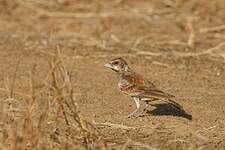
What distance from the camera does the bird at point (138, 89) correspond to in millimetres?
7863

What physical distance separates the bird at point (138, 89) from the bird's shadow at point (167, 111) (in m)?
0.08

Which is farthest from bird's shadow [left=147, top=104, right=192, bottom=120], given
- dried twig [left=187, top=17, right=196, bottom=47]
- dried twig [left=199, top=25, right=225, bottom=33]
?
dried twig [left=199, top=25, right=225, bottom=33]

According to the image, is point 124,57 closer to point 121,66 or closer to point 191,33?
point 191,33

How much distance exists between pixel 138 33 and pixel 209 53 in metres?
1.58

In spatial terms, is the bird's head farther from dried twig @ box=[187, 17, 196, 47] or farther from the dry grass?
dried twig @ box=[187, 17, 196, 47]

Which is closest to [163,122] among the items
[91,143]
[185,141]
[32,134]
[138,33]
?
[185,141]

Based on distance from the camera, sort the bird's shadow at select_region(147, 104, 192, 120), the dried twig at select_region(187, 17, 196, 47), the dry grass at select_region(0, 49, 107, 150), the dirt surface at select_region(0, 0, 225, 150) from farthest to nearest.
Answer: the dried twig at select_region(187, 17, 196, 47) < the bird's shadow at select_region(147, 104, 192, 120) < the dirt surface at select_region(0, 0, 225, 150) < the dry grass at select_region(0, 49, 107, 150)

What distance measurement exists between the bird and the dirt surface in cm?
17

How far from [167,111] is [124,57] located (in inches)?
102

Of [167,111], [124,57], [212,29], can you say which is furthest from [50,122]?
[212,29]

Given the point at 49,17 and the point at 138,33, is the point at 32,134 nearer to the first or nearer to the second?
the point at 138,33

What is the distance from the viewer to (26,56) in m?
10.8

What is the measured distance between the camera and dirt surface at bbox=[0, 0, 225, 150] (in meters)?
7.43

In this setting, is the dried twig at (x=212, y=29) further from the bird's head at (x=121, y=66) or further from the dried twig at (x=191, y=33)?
the bird's head at (x=121, y=66)
